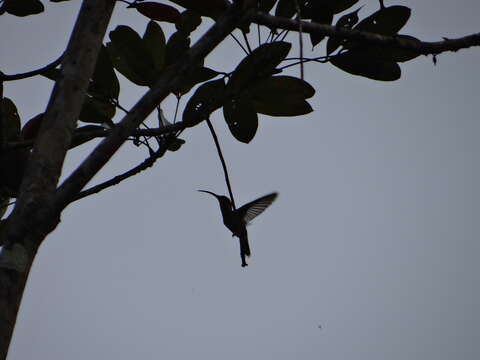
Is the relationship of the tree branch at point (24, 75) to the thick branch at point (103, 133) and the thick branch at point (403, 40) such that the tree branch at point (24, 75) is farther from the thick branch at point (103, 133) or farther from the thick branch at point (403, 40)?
the thick branch at point (403, 40)

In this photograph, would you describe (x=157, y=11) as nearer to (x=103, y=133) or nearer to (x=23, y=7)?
(x=103, y=133)

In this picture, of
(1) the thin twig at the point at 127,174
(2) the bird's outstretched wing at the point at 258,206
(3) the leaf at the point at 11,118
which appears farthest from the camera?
(2) the bird's outstretched wing at the point at 258,206

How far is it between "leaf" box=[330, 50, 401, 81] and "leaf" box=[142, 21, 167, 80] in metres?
0.65

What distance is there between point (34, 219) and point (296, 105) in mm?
1124

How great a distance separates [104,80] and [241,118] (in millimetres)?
535

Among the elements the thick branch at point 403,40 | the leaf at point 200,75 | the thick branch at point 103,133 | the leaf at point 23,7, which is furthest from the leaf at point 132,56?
the thick branch at point 403,40

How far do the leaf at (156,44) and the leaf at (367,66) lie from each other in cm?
65

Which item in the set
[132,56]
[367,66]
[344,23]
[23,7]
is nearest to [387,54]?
[367,66]

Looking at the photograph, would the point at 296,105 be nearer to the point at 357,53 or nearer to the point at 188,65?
the point at 357,53

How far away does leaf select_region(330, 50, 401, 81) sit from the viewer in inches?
77.1

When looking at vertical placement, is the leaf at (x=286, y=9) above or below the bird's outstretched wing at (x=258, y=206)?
above

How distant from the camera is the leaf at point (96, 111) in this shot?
207cm

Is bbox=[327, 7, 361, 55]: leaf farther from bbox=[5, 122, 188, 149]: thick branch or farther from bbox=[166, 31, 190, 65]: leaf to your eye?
bbox=[5, 122, 188, 149]: thick branch

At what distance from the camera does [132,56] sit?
2035mm
